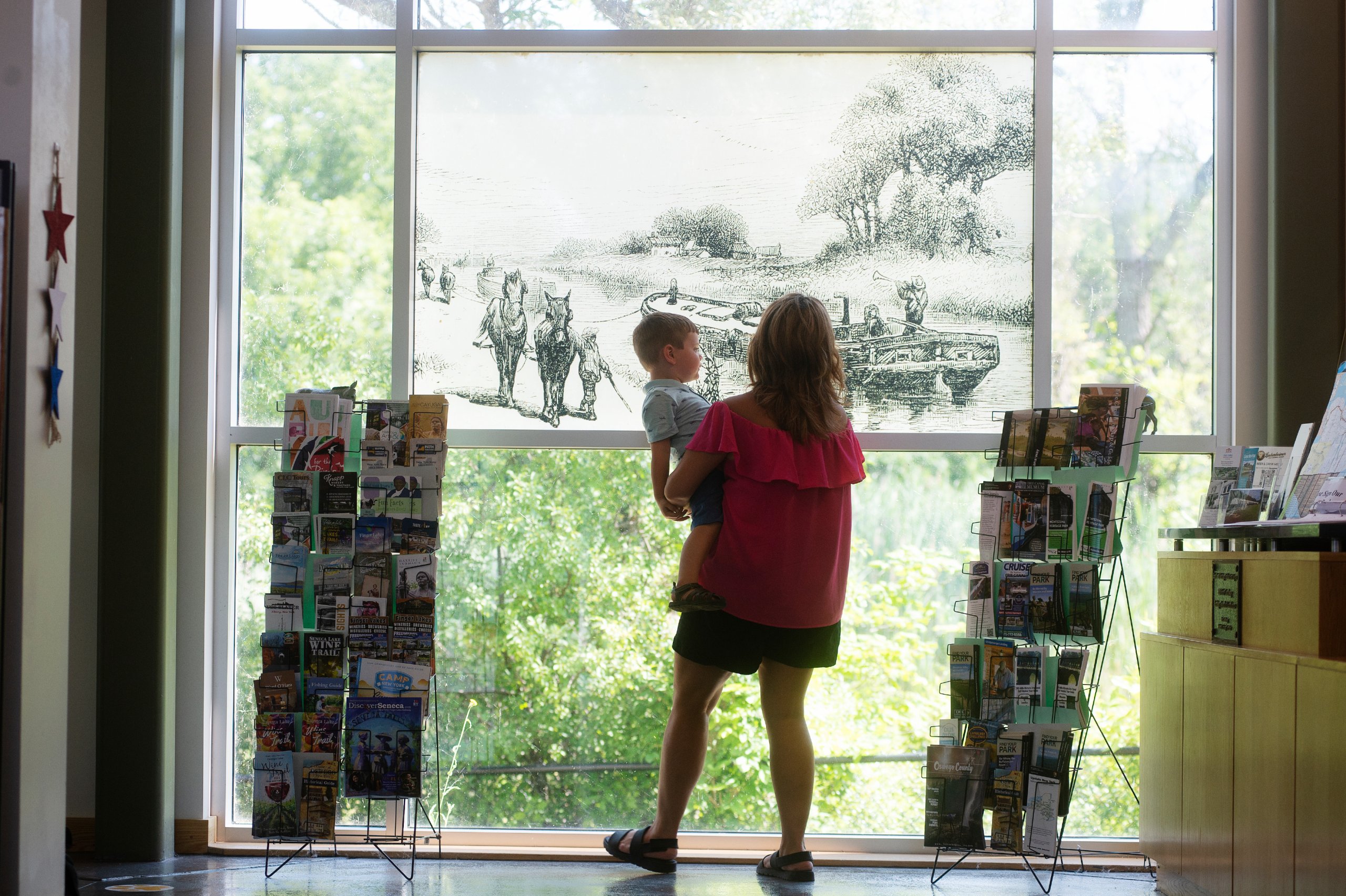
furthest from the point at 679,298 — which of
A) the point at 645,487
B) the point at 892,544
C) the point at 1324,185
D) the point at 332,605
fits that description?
the point at 1324,185

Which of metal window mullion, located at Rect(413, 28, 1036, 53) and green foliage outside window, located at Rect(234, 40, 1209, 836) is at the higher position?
metal window mullion, located at Rect(413, 28, 1036, 53)

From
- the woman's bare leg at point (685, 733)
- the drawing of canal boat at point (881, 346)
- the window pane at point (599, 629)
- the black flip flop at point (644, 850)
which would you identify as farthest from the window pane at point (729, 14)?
the black flip flop at point (644, 850)

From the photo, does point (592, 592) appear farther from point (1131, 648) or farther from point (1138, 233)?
point (1138, 233)

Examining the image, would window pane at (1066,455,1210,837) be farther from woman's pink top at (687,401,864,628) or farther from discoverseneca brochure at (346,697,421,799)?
discoverseneca brochure at (346,697,421,799)

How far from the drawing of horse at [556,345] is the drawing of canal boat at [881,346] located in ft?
0.89

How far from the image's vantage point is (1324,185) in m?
3.47

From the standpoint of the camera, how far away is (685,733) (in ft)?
10.3

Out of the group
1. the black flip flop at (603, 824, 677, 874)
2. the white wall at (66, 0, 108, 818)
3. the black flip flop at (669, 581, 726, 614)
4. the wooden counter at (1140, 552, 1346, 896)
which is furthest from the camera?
the white wall at (66, 0, 108, 818)

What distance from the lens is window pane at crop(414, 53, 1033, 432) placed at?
145 inches

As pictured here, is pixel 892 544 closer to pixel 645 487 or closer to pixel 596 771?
pixel 645 487

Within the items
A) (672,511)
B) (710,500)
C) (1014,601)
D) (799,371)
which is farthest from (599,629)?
(1014,601)

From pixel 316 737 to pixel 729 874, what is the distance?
1.36m

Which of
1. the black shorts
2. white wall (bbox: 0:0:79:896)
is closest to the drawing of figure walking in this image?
the black shorts

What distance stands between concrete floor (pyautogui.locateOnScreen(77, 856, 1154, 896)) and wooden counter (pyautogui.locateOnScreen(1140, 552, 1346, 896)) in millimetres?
462
